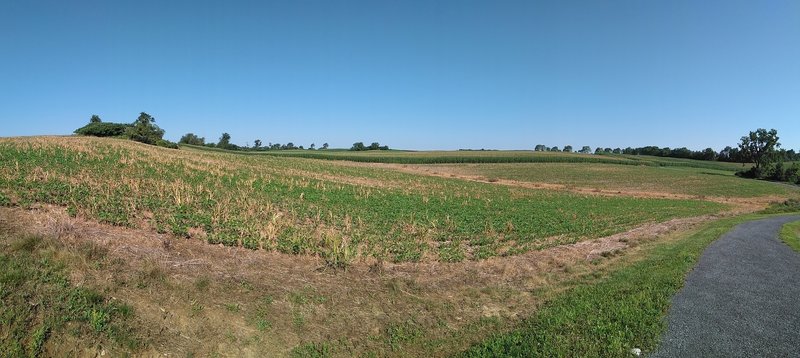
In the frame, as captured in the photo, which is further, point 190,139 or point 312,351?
point 190,139

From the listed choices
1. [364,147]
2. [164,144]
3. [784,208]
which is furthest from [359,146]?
[784,208]

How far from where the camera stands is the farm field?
7180 mm

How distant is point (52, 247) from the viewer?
852cm

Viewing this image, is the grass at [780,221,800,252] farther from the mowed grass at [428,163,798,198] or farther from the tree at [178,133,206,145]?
the tree at [178,133,206,145]

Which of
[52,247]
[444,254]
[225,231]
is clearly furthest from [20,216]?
[444,254]

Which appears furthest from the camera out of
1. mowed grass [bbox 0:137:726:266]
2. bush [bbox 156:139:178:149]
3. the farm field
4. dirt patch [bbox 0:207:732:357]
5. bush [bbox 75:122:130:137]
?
bush [bbox 75:122:130:137]

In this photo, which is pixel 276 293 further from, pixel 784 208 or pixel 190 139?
pixel 190 139

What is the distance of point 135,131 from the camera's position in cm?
8006

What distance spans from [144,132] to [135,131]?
1.50m

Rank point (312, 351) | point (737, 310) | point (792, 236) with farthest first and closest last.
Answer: point (792, 236) → point (737, 310) → point (312, 351)

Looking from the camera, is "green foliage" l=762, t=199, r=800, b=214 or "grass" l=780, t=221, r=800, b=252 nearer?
"grass" l=780, t=221, r=800, b=252

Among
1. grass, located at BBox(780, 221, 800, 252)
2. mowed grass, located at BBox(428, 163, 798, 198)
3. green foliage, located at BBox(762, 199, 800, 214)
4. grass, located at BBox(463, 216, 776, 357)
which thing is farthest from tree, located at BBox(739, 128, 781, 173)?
grass, located at BBox(463, 216, 776, 357)

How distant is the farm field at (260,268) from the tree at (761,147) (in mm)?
95263

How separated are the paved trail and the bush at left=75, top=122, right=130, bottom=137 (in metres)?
98.0
